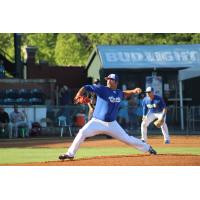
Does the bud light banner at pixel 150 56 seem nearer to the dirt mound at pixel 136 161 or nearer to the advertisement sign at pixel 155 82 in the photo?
the advertisement sign at pixel 155 82

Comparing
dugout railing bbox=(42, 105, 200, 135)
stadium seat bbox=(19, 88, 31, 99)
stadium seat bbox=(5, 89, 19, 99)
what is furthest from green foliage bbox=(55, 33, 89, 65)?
dugout railing bbox=(42, 105, 200, 135)

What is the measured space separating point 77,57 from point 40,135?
57.5 ft

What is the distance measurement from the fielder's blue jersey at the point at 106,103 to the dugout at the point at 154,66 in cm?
1584

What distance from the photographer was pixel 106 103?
1425cm

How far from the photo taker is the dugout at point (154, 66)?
30312 mm

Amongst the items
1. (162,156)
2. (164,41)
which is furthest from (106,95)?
(164,41)

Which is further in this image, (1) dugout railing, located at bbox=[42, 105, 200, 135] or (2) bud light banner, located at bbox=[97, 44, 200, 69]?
(2) bud light banner, located at bbox=[97, 44, 200, 69]

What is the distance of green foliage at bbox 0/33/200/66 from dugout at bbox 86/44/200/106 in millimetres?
6637

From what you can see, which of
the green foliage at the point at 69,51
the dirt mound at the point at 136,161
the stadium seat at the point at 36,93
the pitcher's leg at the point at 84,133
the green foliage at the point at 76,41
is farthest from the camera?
the green foliage at the point at 69,51

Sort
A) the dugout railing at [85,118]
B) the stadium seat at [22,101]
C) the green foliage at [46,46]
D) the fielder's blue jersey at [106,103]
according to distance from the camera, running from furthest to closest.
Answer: the green foliage at [46,46] < the stadium seat at [22,101] < the dugout railing at [85,118] < the fielder's blue jersey at [106,103]

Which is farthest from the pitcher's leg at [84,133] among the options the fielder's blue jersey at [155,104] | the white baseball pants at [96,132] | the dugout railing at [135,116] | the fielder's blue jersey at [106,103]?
the dugout railing at [135,116]

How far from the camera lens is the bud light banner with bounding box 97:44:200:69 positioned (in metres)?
30.3

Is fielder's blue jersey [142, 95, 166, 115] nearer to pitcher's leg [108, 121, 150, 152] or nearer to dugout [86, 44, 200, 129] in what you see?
pitcher's leg [108, 121, 150, 152]

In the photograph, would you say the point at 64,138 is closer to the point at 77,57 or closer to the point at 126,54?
the point at 126,54
